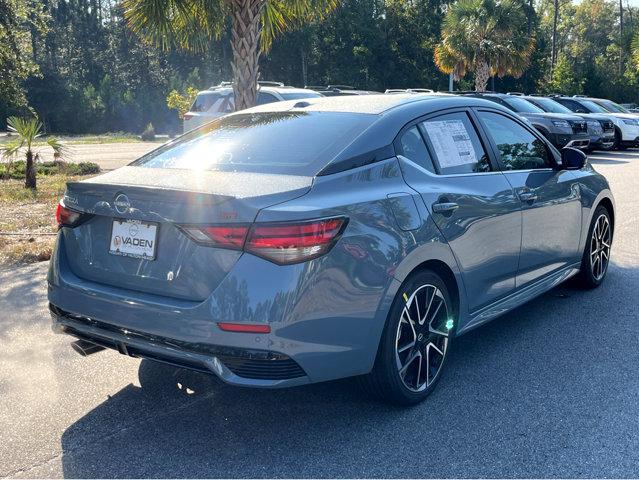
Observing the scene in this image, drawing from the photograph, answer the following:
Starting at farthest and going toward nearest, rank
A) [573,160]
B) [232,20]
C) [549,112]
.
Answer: [549,112], [232,20], [573,160]

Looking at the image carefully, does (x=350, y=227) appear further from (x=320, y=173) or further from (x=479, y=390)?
(x=479, y=390)

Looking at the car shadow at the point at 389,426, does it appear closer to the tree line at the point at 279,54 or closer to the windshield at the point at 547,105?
the tree line at the point at 279,54

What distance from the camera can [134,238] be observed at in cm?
341

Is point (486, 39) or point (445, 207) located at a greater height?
point (486, 39)

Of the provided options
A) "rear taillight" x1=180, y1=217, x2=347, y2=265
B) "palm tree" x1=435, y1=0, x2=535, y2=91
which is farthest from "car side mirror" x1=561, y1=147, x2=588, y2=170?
"palm tree" x1=435, y1=0, x2=535, y2=91

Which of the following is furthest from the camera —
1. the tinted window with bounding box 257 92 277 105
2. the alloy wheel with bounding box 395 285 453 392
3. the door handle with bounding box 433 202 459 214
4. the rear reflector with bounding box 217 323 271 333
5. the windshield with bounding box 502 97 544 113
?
the windshield with bounding box 502 97 544 113

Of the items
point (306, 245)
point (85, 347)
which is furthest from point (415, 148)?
point (85, 347)

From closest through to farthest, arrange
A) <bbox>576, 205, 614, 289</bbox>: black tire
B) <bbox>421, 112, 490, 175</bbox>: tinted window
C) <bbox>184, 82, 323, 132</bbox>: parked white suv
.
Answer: <bbox>421, 112, 490, 175</bbox>: tinted window, <bbox>576, 205, 614, 289</bbox>: black tire, <bbox>184, 82, 323, 132</bbox>: parked white suv

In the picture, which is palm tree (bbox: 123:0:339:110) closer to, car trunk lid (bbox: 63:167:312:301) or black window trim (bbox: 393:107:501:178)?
black window trim (bbox: 393:107:501:178)

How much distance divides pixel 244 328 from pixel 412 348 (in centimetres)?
107

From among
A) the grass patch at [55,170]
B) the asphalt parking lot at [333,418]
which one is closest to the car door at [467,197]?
the asphalt parking lot at [333,418]

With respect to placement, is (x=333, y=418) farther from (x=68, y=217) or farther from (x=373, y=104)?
(x=373, y=104)

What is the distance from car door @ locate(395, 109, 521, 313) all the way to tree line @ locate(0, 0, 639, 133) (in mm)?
6526

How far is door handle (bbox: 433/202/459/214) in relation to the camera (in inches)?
152
